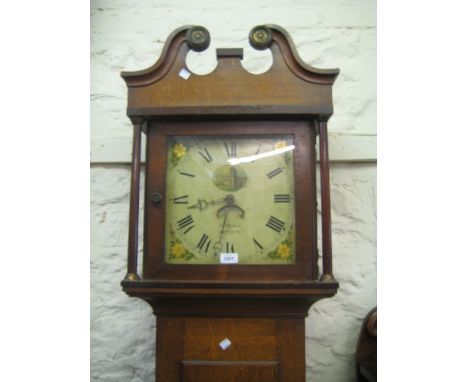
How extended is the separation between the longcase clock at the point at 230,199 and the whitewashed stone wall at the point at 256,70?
324 millimetres

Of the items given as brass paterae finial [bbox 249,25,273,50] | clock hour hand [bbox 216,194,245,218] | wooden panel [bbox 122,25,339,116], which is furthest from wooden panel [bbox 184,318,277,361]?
brass paterae finial [bbox 249,25,273,50]

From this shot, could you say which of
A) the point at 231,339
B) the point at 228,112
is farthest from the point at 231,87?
the point at 231,339

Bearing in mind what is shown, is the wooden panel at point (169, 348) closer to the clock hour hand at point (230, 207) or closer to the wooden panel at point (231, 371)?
the wooden panel at point (231, 371)

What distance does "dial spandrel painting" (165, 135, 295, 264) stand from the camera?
3.01 feet

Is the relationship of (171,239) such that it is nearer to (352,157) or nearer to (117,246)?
(117,246)

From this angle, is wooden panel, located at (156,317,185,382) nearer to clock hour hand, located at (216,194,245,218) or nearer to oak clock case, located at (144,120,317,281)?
oak clock case, located at (144,120,317,281)

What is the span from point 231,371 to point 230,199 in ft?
1.34

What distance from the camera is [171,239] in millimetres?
929

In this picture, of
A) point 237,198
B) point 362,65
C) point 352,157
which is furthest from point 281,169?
point 362,65

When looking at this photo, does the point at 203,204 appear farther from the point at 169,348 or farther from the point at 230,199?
the point at 169,348

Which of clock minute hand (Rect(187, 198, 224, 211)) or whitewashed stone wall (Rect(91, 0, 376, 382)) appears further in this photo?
whitewashed stone wall (Rect(91, 0, 376, 382))

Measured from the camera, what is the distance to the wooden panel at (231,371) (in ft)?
3.05

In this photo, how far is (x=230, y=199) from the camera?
94cm

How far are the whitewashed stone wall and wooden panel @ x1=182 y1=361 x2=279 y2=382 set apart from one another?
318mm
